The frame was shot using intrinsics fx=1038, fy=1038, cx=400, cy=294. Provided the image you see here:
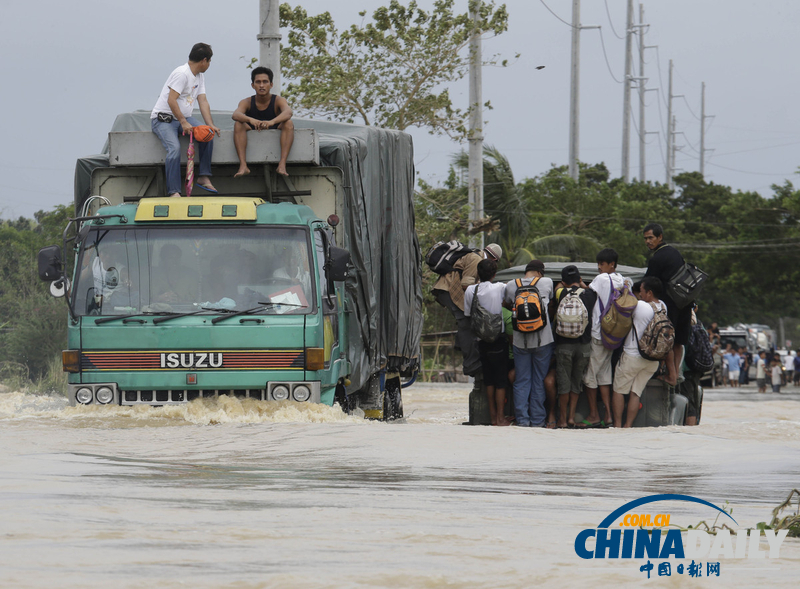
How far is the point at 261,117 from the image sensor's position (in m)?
9.59

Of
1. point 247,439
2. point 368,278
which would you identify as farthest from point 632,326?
point 247,439

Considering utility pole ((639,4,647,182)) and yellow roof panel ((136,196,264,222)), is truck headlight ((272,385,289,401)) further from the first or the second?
utility pole ((639,4,647,182))

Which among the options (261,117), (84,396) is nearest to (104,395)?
(84,396)

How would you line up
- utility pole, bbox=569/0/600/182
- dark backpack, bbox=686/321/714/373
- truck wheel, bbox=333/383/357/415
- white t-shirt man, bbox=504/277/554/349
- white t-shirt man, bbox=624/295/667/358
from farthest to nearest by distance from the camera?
utility pole, bbox=569/0/600/182 < dark backpack, bbox=686/321/714/373 < white t-shirt man, bbox=504/277/554/349 < white t-shirt man, bbox=624/295/667/358 < truck wheel, bbox=333/383/357/415

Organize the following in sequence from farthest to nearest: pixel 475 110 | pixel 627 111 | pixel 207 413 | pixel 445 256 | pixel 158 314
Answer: pixel 627 111 < pixel 475 110 < pixel 445 256 < pixel 158 314 < pixel 207 413

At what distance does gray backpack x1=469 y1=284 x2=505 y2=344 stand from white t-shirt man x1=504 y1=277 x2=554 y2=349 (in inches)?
7.8

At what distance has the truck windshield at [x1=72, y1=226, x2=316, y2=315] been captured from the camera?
8492mm

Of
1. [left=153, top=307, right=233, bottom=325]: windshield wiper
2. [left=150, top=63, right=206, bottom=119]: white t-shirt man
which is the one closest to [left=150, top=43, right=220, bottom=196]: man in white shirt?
[left=150, top=63, right=206, bottom=119]: white t-shirt man

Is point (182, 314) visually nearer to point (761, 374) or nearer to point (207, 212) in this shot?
point (207, 212)

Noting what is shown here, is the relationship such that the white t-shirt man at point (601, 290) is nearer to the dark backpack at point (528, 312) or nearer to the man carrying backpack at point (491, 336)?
the dark backpack at point (528, 312)

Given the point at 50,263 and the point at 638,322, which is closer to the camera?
the point at 50,263

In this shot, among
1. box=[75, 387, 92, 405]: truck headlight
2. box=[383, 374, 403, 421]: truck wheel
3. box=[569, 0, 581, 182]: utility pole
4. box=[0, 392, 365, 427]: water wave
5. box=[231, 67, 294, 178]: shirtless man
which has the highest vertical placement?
box=[569, 0, 581, 182]: utility pole

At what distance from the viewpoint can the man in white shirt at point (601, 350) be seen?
385 inches

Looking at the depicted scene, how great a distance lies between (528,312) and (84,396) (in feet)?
13.2
